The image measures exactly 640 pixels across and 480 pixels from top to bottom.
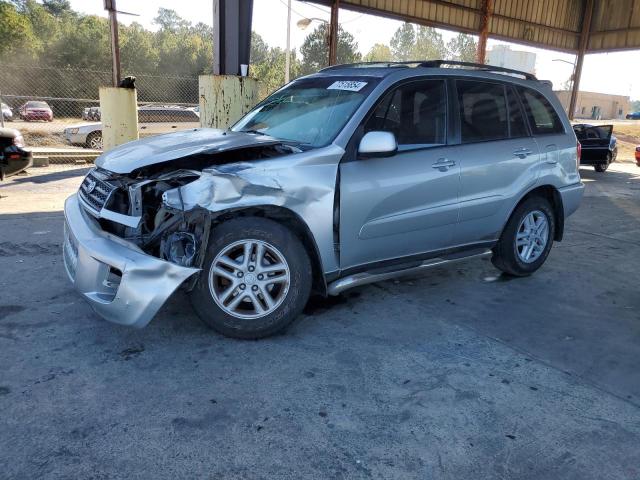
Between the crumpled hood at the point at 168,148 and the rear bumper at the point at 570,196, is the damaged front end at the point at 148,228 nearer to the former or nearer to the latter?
the crumpled hood at the point at 168,148

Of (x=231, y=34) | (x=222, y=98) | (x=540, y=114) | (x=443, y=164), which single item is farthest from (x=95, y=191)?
(x=231, y=34)

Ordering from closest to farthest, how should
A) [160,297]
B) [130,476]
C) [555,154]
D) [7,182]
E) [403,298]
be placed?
[130,476] < [160,297] < [403,298] < [555,154] < [7,182]

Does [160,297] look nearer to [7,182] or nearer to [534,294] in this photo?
[534,294]

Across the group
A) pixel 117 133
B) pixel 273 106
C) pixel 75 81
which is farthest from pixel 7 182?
pixel 75 81

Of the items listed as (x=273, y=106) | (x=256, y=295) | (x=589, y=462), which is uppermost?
(x=273, y=106)

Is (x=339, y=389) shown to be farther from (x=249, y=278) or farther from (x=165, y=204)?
(x=165, y=204)

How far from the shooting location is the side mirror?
3.59m

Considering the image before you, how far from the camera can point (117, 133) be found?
33.9 ft

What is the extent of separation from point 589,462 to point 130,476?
2.11 m

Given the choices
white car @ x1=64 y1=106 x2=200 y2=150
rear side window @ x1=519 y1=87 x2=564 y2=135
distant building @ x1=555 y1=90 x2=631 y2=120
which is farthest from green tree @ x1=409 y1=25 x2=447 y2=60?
rear side window @ x1=519 y1=87 x2=564 y2=135

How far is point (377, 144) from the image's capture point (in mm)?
3592

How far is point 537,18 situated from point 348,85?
1776 cm

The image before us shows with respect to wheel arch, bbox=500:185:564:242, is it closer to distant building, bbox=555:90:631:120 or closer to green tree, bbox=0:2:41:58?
green tree, bbox=0:2:41:58

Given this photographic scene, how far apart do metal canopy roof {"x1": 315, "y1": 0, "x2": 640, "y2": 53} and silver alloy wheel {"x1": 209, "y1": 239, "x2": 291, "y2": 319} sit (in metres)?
13.3
